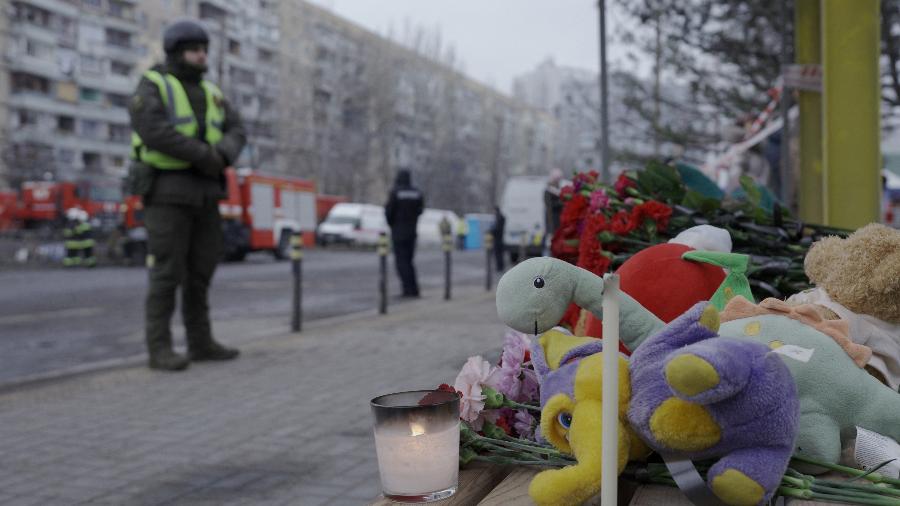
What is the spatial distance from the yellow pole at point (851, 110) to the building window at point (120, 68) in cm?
6469

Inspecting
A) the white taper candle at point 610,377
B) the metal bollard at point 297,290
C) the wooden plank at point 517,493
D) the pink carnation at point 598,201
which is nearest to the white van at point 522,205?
the metal bollard at point 297,290

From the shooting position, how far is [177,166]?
18.3ft

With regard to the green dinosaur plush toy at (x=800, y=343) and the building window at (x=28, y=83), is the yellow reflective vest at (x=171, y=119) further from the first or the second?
the building window at (x=28, y=83)

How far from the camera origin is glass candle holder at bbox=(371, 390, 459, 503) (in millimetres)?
1197

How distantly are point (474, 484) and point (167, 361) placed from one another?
493 cm

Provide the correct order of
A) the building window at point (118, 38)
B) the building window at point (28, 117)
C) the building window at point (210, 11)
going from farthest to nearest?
the building window at point (210, 11) < the building window at point (118, 38) < the building window at point (28, 117)

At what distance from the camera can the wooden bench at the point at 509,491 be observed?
111 centimetres

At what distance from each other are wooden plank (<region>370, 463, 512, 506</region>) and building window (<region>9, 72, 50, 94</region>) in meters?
60.1

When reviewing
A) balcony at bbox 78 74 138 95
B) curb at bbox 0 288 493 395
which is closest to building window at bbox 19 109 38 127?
balcony at bbox 78 74 138 95

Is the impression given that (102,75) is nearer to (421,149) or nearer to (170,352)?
(421,149)

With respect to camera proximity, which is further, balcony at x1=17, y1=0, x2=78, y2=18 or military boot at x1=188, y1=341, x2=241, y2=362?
balcony at x1=17, y1=0, x2=78, y2=18

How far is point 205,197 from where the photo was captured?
5.71m

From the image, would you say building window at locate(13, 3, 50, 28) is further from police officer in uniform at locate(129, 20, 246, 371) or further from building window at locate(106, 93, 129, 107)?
police officer in uniform at locate(129, 20, 246, 371)

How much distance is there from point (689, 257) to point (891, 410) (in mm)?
529
